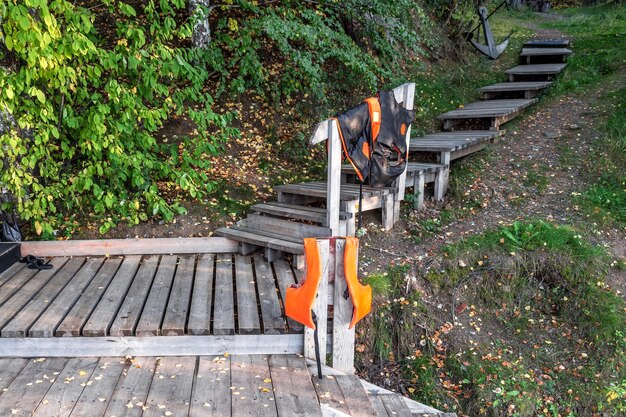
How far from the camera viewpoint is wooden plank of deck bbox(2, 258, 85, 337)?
3.72 meters

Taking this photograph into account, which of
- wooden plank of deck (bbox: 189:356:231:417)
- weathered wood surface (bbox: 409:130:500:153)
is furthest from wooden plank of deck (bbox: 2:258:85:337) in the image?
weathered wood surface (bbox: 409:130:500:153)

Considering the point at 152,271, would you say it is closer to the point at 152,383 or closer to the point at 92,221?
the point at 92,221

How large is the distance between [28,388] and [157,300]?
113cm

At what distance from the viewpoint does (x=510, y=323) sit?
4.93m

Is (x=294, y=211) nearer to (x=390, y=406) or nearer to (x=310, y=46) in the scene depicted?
(x=390, y=406)

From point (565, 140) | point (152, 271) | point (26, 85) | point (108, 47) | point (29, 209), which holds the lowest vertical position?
point (152, 271)

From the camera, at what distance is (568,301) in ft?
16.3

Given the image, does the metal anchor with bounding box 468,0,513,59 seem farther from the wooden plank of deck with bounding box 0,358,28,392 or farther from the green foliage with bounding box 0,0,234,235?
the wooden plank of deck with bounding box 0,358,28,392

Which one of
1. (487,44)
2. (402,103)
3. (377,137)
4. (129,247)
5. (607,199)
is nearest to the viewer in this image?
(377,137)

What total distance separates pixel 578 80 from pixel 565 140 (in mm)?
2339

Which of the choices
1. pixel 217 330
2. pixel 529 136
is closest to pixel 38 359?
pixel 217 330

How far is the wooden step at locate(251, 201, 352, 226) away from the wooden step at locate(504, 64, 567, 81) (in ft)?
18.6

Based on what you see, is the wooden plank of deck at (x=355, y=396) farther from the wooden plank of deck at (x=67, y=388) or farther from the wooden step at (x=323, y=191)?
the wooden step at (x=323, y=191)

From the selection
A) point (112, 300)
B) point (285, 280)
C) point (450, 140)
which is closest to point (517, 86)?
point (450, 140)
